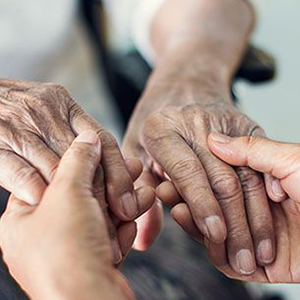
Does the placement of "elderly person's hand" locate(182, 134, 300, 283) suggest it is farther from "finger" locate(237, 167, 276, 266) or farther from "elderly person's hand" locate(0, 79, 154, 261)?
"elderly person's hand" locate(0, 79, 154, 261)

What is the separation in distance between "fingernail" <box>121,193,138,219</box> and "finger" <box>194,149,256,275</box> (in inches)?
4.7

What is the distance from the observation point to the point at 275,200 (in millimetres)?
745

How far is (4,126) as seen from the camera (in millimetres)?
684

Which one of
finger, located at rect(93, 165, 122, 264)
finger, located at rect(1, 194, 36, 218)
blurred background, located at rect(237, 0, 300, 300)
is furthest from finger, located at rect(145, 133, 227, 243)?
blurred background, located at rect(237, 0, 300, 300)

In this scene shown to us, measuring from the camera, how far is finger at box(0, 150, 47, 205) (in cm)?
60

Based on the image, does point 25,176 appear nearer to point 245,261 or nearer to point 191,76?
point 245,261

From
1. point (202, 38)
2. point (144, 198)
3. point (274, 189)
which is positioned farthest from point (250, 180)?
point (202, 38)

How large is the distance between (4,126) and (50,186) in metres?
0.15

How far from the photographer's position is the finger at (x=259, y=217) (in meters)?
0.73

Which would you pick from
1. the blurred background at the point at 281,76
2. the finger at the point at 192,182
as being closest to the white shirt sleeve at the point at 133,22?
the blurred background at the point at 281,76

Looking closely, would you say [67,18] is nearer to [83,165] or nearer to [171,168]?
[171,168]

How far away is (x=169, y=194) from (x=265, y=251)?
0.14 metres

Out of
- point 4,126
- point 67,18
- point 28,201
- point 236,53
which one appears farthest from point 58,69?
point 28,201

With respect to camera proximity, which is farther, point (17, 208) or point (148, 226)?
point (148, 226)
